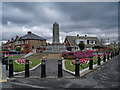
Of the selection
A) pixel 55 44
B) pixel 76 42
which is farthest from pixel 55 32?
pixel 76 42

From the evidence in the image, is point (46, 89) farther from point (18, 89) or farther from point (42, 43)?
point (42, 43)

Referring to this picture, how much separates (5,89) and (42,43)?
149 feet

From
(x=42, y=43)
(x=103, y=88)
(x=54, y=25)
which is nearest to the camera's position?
(x=103, y=88)

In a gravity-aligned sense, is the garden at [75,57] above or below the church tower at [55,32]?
below

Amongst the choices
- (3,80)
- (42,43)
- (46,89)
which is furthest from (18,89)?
(42,43)

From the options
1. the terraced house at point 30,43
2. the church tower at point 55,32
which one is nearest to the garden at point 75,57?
the church tower at point 55,32

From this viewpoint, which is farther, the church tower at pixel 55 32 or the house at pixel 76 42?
the house at pixel 76 42

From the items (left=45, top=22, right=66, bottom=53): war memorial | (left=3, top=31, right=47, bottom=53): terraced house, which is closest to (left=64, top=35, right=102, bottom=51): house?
(left=3, top=31, right=47, bottom=53): terraced house

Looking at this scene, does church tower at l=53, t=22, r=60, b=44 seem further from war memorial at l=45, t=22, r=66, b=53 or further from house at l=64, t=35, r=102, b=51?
house at l=64, t=35, r=102, b=51

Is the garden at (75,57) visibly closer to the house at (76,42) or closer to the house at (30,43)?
the house at (76,42)

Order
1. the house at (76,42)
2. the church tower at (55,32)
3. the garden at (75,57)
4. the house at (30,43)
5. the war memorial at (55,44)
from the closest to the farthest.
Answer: the garden at (75,57), the war memorial at (55,44), the church tower at (55,32), the house at (30,43), the house at (76,42)

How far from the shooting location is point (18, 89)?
5262 millimetres

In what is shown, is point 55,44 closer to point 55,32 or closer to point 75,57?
point 55,32

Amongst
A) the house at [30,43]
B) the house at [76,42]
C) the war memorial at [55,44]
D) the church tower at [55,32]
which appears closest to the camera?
the war memorial at [55,44]
